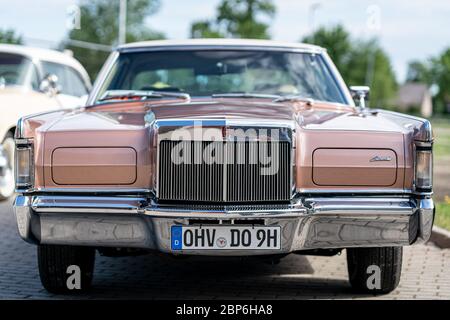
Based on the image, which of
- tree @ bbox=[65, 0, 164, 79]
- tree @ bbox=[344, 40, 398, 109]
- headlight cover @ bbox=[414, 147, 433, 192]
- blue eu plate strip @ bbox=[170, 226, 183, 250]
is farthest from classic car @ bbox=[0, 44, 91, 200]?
tree @ bbox=[344, 40, 398, 109]

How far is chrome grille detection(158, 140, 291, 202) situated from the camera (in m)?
4.32

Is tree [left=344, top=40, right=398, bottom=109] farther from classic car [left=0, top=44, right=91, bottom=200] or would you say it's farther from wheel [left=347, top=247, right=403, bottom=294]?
wheel [left=347, top=247, right=403, bottom=294]

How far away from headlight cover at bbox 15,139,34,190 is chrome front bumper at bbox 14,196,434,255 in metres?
0.08

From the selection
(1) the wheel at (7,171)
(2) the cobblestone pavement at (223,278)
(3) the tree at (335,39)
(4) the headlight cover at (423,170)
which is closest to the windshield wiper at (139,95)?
(2) the cobblestone pavement at (223,278)

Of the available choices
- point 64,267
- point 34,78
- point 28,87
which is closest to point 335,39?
point 34,78

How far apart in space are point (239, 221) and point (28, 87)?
288 inches

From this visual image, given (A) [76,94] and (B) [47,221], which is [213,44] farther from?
(A) [76,94]

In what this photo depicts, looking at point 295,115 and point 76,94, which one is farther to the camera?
point 76,94

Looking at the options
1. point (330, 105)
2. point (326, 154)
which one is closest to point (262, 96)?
point (330, 105)

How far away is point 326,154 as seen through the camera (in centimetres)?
445

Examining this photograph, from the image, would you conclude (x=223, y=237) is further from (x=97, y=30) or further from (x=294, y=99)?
(x=97, y=30)

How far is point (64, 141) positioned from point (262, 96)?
6.04 ft

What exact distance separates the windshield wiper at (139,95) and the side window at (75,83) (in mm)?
6416
